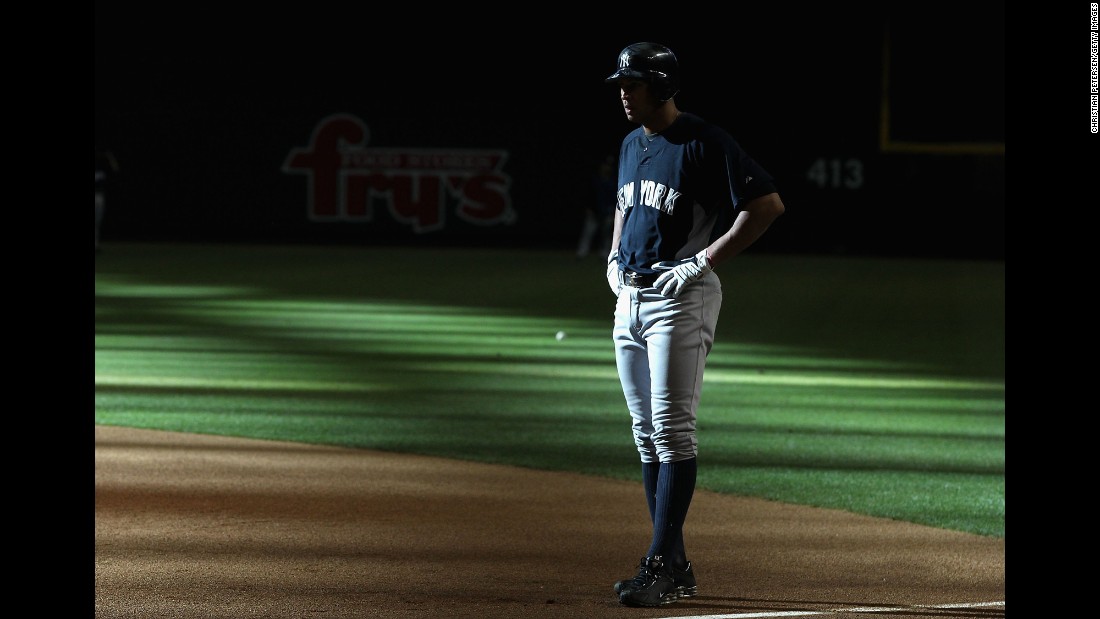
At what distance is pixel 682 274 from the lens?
525 cm

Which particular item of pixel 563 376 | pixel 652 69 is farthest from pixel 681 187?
pixel 563 376

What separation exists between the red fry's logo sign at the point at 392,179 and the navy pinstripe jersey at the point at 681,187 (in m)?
28.7

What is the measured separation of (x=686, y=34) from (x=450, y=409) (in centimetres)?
2255

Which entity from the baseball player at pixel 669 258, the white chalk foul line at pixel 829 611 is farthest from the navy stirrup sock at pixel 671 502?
the white chalk foul line at pixel 829 611

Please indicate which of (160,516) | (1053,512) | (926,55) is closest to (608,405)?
(160,516)

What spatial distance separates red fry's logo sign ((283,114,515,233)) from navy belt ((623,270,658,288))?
94.1ft

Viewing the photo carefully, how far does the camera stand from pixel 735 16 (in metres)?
32.3

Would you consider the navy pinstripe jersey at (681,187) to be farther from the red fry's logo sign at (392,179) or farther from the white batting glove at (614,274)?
the red fry's logo sign at (392,179)

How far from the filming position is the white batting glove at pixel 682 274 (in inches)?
206

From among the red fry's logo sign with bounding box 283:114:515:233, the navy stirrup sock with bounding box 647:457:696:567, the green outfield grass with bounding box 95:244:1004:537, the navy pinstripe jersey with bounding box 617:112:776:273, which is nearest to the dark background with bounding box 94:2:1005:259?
the red fry's logo sign with bounding box 283:114:515:233

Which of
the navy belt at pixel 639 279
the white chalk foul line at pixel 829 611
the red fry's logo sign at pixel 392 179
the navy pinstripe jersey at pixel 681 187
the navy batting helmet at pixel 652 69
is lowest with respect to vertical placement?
the white chalk foul line at pixel 829 611

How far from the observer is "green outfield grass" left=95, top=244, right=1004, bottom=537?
8938mm

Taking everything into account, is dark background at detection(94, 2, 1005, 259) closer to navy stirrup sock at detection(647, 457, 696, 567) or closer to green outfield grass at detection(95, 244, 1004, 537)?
green outfield grass at detection(95, 244, 1004, 537)

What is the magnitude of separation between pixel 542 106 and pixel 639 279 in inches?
1125
